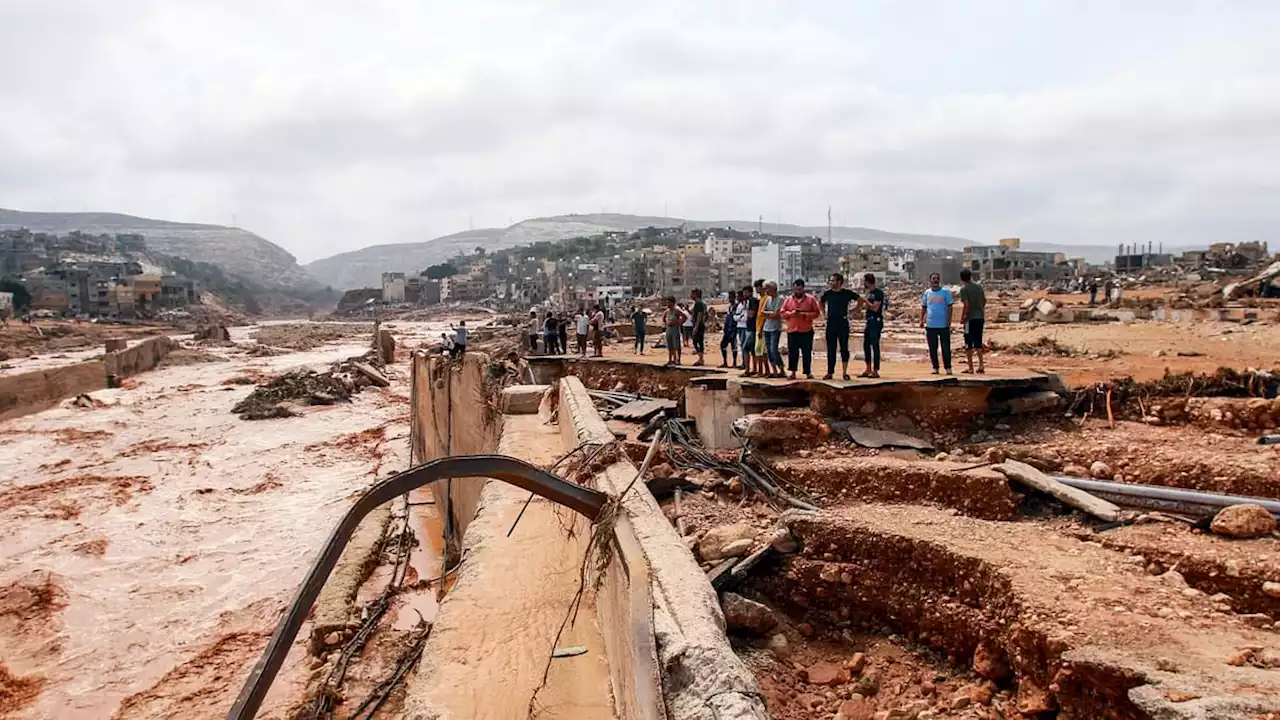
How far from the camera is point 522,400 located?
37.8ft

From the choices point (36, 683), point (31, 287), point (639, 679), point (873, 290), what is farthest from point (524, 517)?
point (31, 287)

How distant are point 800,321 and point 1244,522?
463cm

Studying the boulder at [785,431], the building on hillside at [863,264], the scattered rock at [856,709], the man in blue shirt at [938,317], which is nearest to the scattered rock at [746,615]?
the scattered rock at [856,709]

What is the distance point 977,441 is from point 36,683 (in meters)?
10.4

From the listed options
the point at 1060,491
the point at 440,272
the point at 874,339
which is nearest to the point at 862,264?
the point at 874,339

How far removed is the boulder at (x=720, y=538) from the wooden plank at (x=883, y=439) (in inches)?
76.3

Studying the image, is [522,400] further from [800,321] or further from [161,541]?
[161,541]

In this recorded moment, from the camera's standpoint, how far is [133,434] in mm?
22469

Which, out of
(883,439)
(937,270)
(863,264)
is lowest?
(883,439)

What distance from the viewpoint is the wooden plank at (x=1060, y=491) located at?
539 centimetres

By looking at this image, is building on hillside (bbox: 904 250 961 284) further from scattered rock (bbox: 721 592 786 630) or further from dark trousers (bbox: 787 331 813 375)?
scattered rock (bbox: 721 592 786 630)

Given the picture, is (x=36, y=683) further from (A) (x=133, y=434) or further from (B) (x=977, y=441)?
(A) (x=133, y=434)

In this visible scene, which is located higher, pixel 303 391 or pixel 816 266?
pixel 816 266

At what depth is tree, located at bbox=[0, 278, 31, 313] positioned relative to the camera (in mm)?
58812
